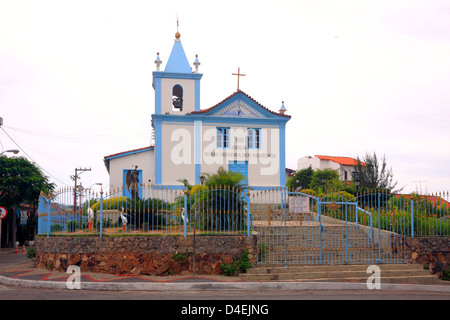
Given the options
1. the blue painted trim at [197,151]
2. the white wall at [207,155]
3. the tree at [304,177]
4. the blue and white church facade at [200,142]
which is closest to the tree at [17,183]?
the blue and white church facade at [200,142]

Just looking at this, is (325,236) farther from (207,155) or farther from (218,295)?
(207,155)

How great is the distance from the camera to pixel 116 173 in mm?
27172

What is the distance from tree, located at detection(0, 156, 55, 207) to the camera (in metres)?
31.9

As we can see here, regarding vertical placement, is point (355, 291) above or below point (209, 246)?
below

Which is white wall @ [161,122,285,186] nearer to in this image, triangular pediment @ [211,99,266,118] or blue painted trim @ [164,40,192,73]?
triangular pediment @ [211,99,266,118]

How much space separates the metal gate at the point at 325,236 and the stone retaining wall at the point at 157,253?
1.03 metres

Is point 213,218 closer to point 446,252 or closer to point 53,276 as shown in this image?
point 53,276

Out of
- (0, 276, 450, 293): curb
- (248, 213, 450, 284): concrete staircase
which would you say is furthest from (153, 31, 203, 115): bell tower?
(0, 276, 450, 293): curb

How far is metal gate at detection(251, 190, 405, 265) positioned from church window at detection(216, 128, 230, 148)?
11.5 metres

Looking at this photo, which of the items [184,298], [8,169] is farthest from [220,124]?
[184,298]

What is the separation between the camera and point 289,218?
16.4 metres

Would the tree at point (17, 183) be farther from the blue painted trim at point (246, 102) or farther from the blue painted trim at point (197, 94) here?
the blue painted trim at point (246, 102)

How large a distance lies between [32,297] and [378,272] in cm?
933

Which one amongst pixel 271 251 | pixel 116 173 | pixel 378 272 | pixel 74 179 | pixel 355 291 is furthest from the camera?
pixel 74 179
